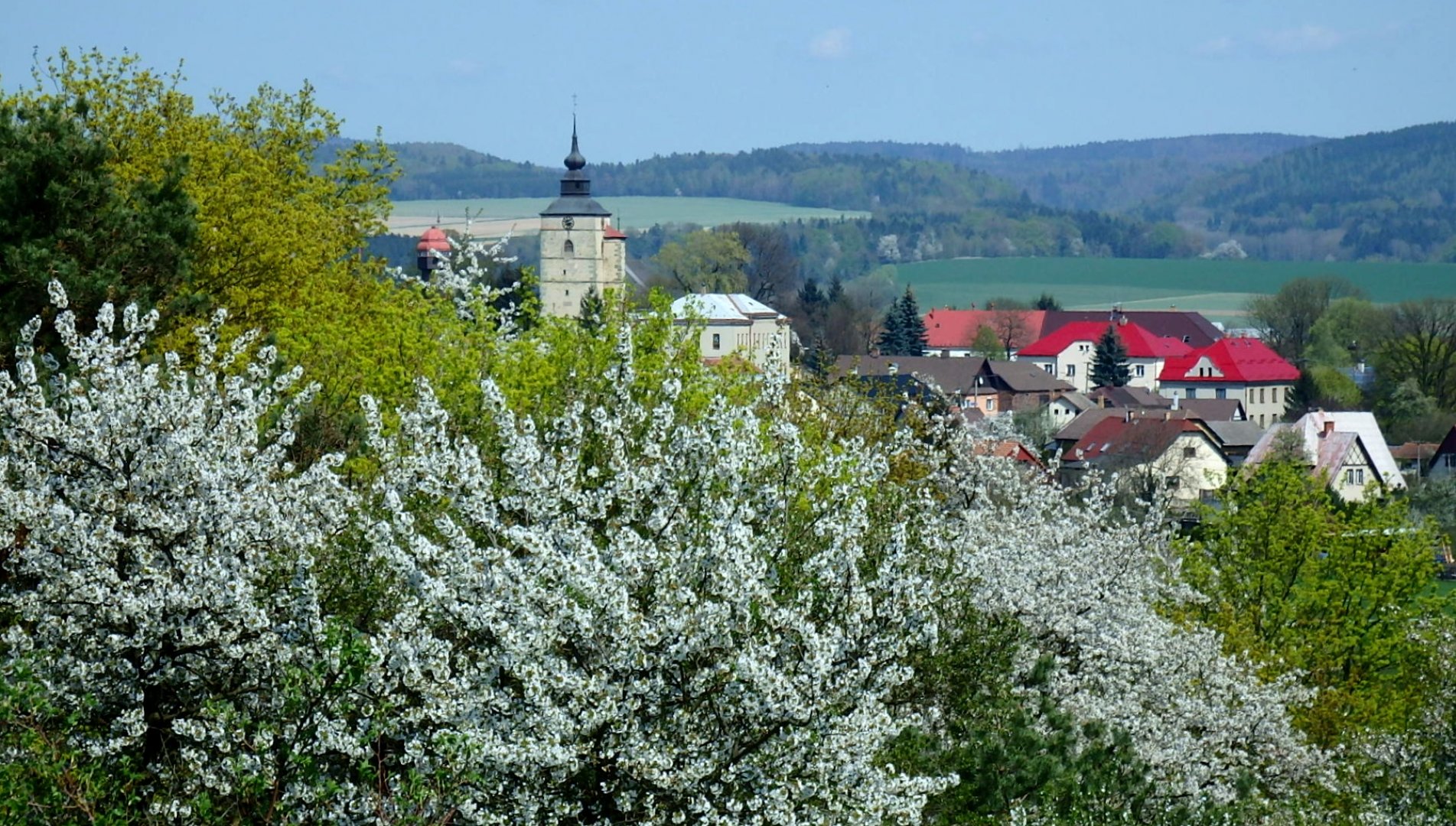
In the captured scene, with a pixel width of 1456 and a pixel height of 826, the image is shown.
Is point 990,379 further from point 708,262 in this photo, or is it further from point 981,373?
point 708,262

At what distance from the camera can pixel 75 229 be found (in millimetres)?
19266

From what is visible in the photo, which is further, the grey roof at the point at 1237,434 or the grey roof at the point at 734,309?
the grey roof at the point at 734,309

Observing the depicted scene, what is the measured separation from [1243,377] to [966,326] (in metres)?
39.0

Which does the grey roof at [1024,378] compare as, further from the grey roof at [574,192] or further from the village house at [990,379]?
the grey roof at [574,192]

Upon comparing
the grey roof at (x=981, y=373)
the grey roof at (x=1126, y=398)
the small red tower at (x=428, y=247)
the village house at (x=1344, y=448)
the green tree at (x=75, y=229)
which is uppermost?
the green tree at (x=75, y=229)

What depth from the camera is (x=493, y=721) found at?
944cm

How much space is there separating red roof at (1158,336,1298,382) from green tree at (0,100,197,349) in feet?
358

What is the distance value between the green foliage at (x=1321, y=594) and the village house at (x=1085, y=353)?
107m

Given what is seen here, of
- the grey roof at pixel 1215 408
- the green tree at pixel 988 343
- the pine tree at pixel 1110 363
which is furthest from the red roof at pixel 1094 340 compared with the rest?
the grey roof at pixel 1215 408

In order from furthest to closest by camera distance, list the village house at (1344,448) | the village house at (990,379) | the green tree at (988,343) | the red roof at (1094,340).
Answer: the green tree at (988,343) < the red roof at (1094,340) < the village house at (990,379) < the village house at (1344,448)

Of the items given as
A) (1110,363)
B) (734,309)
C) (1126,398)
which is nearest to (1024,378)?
(1126,398)

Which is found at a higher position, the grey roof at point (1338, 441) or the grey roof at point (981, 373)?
the grey roof at point (1338, 441)

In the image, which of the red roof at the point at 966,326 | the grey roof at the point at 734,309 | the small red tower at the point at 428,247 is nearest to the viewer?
the small red tower at the point at 428,247

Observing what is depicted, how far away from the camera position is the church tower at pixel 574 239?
4616 inches
